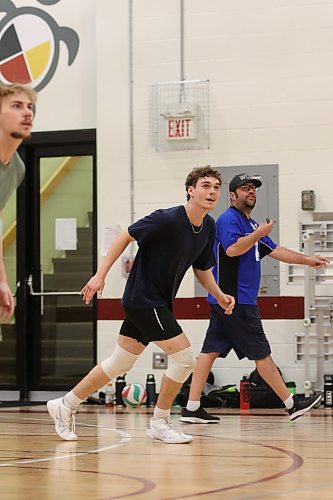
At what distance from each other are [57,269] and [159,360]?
176 cm

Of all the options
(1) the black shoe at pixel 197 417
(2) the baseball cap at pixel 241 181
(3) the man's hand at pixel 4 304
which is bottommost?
(1) the black shoe at pixel 197 417

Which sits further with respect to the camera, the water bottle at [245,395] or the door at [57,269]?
the door at [57,269]

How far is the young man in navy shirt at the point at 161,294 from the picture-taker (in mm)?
6734

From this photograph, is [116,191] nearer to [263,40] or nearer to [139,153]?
[139,153]

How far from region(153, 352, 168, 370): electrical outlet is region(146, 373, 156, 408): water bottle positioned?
410mm

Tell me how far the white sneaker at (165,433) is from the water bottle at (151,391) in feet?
12.7

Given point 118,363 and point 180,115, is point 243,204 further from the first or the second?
point 180,115

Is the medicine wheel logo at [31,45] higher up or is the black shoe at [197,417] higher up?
the medicine wheel logo at [31,45]

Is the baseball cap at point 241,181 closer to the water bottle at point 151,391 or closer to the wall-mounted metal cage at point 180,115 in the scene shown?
the wall-mounted metal cage at point 180,115

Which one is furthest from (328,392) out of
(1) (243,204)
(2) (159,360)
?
(1) (243,204)

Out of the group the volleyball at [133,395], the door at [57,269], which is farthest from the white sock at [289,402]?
the door at [57,269]

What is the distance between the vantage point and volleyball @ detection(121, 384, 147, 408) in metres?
10.8

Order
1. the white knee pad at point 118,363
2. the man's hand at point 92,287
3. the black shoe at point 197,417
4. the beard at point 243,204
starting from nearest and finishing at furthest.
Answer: the man's hand at point 92,287
the white knee pad at point 118,363
the beard at point 243,204
the black shoe at point 197,417

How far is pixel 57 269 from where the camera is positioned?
40.1 ft
